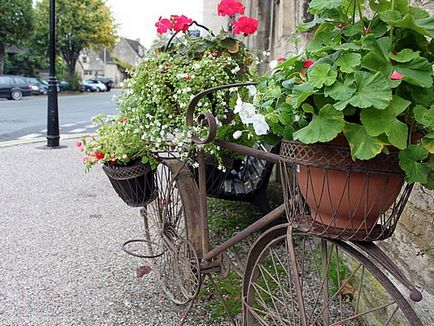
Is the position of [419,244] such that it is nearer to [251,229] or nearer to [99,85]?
[251,229]

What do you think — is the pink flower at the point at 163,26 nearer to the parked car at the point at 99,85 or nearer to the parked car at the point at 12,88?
the parked car at the point at 12,88

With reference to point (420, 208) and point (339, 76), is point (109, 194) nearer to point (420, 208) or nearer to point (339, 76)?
point (420, 208)

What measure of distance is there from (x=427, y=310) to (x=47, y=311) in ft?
6.73

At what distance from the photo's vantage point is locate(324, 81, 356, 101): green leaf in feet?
3.78

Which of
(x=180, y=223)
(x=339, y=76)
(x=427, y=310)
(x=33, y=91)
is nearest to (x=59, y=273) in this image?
(x=180, y=223)

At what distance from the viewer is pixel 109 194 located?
570 cm

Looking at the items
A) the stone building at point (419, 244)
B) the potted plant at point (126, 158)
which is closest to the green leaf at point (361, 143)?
the stone building at point (419, 244)

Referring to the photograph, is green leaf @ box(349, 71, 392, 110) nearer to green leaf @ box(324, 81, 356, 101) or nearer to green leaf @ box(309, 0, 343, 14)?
green leaf @ box(324, 81, 356, 101)

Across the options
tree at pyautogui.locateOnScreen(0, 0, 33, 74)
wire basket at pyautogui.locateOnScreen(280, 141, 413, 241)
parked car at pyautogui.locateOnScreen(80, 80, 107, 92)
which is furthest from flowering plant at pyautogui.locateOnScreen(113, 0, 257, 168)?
parked car at pyautogui.locateOnScreen(80, 80, 107, 92)

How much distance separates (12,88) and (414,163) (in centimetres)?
2810

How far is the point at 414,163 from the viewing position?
1.18 m

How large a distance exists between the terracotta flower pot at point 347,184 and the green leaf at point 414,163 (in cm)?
4

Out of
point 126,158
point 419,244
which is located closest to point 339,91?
point 419,244

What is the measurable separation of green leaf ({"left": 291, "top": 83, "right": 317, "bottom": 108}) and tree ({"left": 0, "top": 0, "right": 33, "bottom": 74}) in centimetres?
3169
